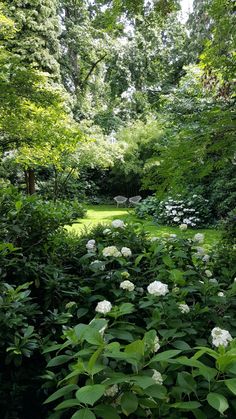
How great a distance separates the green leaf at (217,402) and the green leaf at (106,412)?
0.24 m

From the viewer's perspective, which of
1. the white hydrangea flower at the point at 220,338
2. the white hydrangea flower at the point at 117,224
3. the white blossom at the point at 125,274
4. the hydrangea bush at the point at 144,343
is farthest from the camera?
the white hydrangea flower at the point at 117,224

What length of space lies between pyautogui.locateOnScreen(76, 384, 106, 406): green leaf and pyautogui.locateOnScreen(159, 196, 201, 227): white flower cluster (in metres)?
9.26

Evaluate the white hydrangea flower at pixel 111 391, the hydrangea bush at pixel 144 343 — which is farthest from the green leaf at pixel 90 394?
the white hydrangea flower at pixel 111 391

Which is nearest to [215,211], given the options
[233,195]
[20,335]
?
[233,195]

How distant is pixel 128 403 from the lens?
95 cm

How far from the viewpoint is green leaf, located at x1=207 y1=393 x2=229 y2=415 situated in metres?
0.89

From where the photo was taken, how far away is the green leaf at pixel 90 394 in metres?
0.87

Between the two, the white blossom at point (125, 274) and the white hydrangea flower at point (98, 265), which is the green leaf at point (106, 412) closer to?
the white blossom at point (125, 274)

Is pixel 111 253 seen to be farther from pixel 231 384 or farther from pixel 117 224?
pixel 231 384

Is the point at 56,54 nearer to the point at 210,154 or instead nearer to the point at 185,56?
the point at 185,56

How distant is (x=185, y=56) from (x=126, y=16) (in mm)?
20556

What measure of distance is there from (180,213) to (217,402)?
31.1 ft

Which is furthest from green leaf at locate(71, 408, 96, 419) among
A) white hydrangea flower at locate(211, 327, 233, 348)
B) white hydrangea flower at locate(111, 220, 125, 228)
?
white hydrangea flower at locate(111, 220, 125, 228)

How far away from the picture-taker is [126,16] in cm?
276
